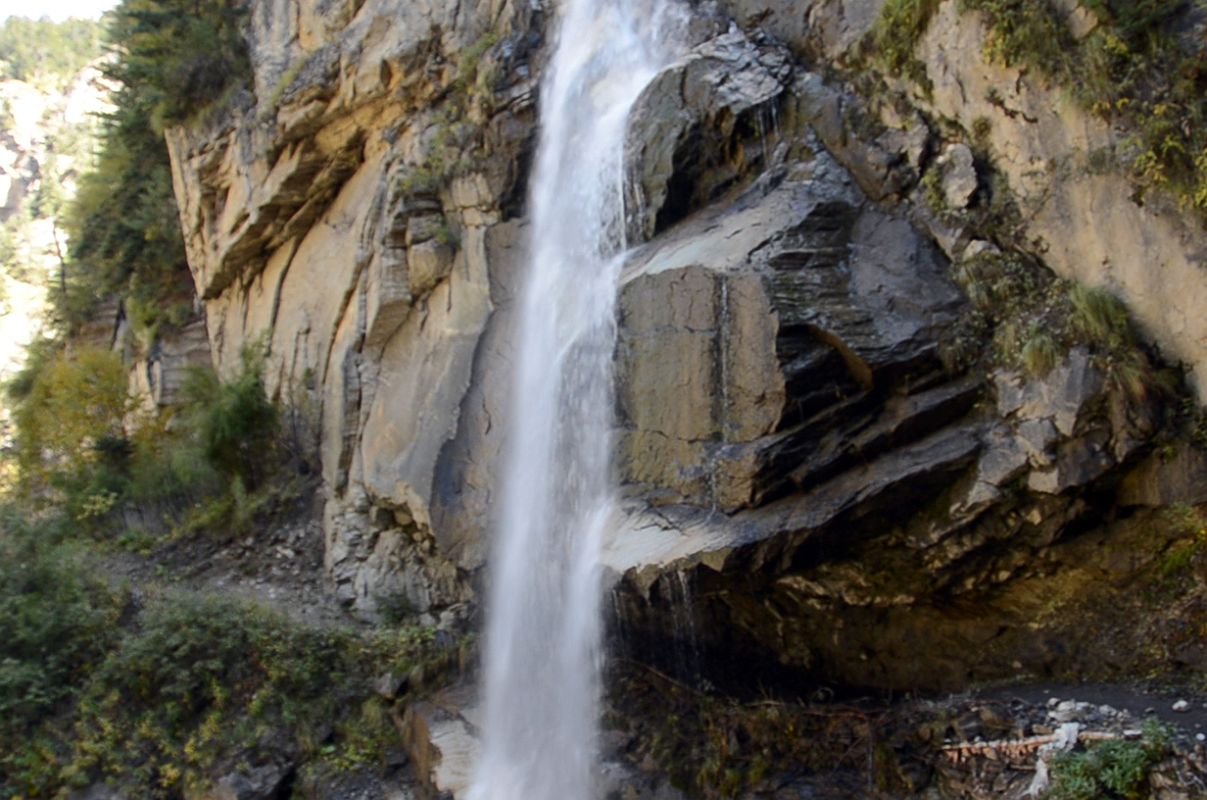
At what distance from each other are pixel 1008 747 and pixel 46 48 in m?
61.7

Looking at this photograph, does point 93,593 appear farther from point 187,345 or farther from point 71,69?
point 71,69

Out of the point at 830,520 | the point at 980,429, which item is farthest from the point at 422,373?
the point at 980,429

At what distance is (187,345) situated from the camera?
60.0 feet

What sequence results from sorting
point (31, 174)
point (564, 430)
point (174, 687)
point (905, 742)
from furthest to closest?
point (31, 174) < point (174, 687) < point (564, 430) < point (905, 742)

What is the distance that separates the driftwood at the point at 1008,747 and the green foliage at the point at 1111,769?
0.32 ft

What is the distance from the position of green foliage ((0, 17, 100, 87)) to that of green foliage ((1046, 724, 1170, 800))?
57591 mm

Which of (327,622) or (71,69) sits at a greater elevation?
(71,69)

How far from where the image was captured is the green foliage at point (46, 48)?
51.9 meters

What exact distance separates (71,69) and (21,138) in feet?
22.0

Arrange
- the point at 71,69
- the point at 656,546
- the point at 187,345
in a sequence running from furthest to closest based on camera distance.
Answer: the point at 71,69, the point at 187,345, the point at 656,546

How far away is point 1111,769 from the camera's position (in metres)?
6.19

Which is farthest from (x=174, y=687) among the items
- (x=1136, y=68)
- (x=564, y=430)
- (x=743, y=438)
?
(x=1136, y=68)

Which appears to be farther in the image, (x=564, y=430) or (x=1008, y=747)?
(x=564, y=430)

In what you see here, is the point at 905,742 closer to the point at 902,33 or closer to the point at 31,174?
the point at 902,33
